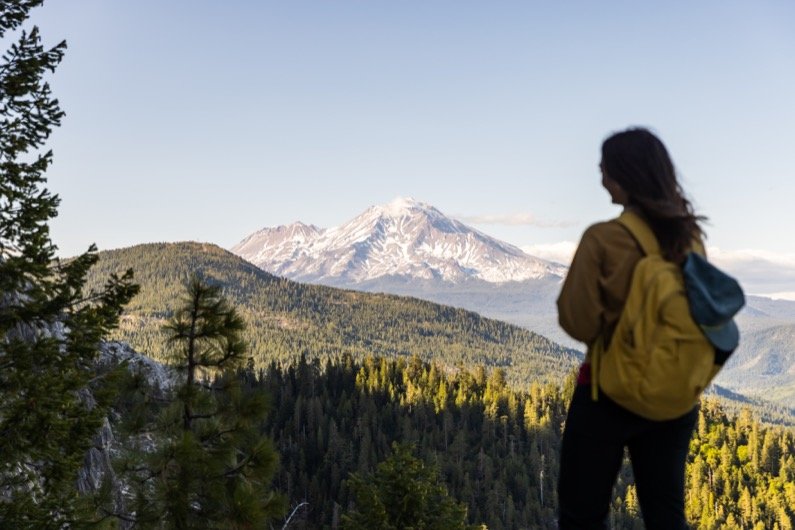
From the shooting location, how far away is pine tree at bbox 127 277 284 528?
886 centimetres

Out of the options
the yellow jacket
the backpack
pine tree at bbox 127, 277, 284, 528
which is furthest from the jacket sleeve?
pine tree at bbox 127, 277, 284, 528

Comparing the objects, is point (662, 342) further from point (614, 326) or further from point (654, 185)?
point (654, 185)

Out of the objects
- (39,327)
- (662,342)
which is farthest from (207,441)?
(662,342)

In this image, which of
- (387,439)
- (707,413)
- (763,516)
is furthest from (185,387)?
(707,413)

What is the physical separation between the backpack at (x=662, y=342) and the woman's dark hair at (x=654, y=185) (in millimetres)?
168

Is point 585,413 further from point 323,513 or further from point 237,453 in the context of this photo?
point 323,513

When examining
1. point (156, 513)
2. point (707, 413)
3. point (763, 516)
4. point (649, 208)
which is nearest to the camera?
point (649, 208)

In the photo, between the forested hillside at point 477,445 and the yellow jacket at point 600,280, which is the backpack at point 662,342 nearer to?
the yellow jacket at point 600,280

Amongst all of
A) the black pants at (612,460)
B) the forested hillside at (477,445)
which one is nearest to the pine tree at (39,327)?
the black pants at (612,460)

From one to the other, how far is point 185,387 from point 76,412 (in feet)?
6.47

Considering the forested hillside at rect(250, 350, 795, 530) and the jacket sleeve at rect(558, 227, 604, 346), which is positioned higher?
the jacket sleeve at rect(558, 227, 604, 346)

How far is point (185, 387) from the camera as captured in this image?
30.1ft

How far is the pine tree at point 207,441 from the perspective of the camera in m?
8.86

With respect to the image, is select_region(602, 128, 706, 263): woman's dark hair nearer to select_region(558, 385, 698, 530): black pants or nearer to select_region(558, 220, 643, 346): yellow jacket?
select_region(558, 220, 643, 346): yellow jacket
